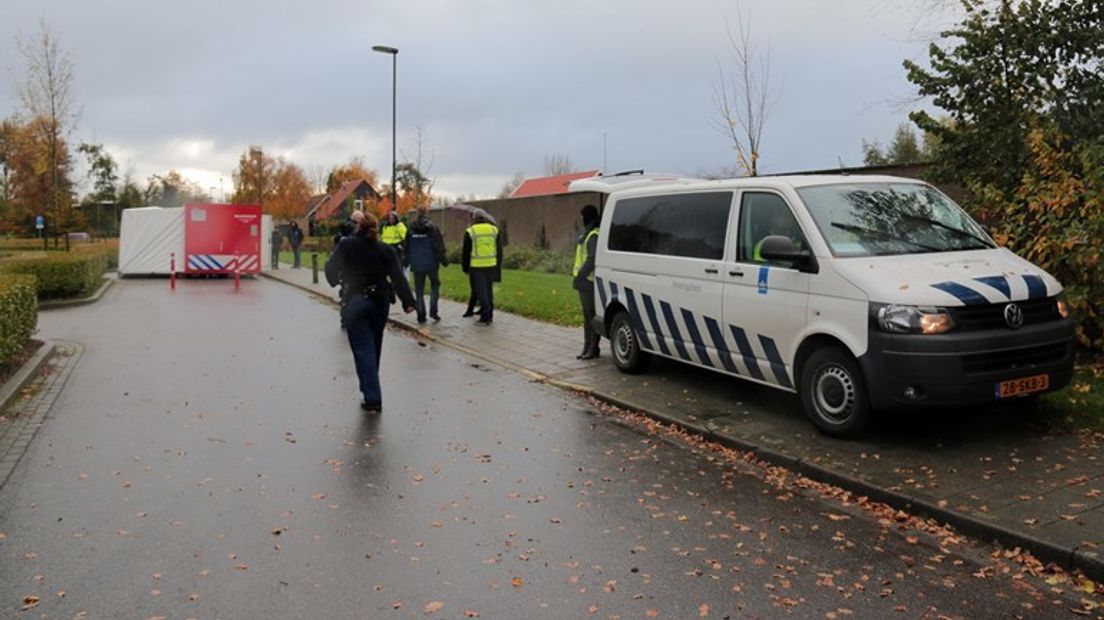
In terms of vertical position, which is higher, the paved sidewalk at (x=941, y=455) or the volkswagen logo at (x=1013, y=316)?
the volkswagen logo at (x=1013, y=316)

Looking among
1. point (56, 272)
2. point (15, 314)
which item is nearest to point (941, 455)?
point (15, 314)

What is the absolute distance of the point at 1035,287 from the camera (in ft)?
18.9

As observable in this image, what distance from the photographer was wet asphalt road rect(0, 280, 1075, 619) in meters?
3.72

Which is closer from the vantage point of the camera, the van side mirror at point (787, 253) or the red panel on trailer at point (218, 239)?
the van side mirror at point (787, 253)

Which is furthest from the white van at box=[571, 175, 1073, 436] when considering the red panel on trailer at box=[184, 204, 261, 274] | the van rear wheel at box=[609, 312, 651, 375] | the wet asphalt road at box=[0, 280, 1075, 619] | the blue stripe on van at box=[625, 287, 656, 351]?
the red panel on trailer at box=[184, 204, 261, 274]

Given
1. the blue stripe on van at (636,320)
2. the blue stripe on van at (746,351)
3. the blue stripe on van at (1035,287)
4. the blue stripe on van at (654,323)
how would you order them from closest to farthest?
the blue stripe on van at (1035,287), the blue stripe on van at (746,351), the blue stripe on van at (654,323), the blue stripe on van at (636,320)

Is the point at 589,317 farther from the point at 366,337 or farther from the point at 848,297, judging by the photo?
the point at 848,297

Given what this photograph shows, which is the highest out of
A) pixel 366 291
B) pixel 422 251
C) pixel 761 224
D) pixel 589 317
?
pixel 761 224

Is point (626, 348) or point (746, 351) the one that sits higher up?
point (746, 351)

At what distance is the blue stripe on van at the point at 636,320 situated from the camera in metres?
8.39

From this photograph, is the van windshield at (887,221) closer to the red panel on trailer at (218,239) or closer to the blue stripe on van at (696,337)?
the blue stripe on van at (696,337)

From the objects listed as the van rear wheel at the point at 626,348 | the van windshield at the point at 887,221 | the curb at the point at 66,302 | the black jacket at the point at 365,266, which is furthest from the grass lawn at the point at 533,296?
the curb at the point at 66,302

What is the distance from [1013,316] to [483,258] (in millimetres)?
8663

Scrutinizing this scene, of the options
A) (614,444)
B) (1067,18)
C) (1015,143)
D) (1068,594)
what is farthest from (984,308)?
(1067,18)
